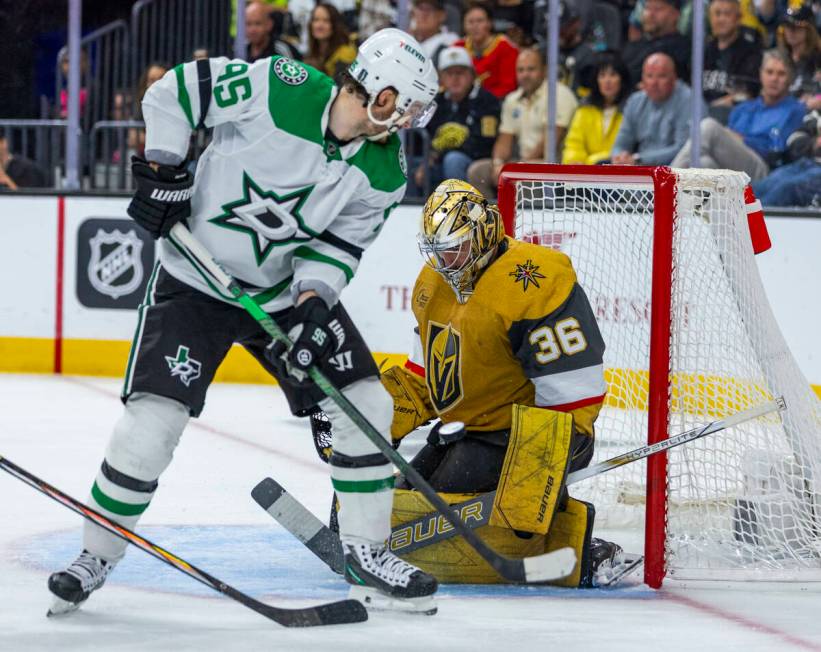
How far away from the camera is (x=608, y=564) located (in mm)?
3049

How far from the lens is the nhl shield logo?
249 inches

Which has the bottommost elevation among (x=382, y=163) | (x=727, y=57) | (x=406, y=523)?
(x=406, y=523)

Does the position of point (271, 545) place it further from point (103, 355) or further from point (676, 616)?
point (103, 355)

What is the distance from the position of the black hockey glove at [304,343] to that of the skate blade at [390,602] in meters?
0.41

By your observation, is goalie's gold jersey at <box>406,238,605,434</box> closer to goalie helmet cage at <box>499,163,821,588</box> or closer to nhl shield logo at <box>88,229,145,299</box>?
goalie helmet cage at <box>499,163,821,588</box>

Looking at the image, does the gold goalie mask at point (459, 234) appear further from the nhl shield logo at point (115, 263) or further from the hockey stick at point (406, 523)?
the nhl shield logo at point (115, 263)

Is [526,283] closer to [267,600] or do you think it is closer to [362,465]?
[362,465]

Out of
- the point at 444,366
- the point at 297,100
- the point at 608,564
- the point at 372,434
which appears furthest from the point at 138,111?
the point at 372,434

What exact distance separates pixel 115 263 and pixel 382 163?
12.4ft

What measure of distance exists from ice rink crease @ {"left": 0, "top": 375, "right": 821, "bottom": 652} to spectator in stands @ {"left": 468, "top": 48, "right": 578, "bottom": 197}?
8.22 feet

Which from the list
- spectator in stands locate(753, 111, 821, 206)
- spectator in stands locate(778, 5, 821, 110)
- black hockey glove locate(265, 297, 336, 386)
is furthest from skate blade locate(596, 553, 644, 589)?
spectator in stands locate(778, 5, 821, 110)

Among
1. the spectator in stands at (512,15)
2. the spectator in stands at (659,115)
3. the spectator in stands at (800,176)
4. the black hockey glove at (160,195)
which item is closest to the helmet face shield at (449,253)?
the black hockey glove at (160,195)

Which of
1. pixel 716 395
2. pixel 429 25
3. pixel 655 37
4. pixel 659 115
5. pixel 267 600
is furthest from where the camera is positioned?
pixel 429 25

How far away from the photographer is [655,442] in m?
3.03
